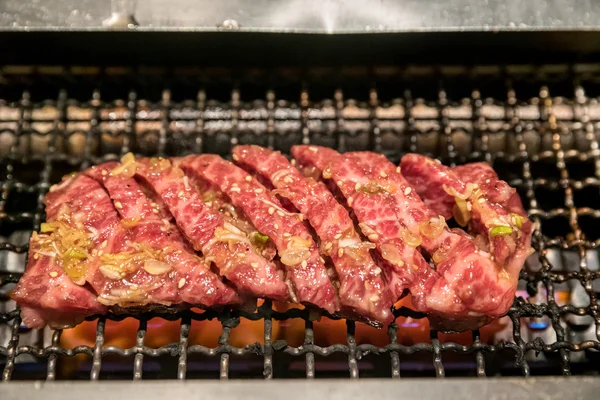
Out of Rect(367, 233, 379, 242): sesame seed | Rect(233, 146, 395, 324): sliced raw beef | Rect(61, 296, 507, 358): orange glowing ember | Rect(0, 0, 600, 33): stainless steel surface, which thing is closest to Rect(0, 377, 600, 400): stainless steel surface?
Rect(233, 146, 395, 324): sliced raw beef

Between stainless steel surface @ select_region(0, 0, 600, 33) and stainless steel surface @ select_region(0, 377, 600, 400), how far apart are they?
2211mm

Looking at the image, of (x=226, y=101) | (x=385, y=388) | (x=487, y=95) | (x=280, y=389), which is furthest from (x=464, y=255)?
(x=226, y=101)

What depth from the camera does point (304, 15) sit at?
3.46 m

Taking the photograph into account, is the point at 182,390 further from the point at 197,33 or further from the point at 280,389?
the point at 197,33

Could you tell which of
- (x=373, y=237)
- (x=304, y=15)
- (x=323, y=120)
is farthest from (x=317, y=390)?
(x=304, y=15)

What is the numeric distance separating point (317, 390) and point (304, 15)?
2.37 m

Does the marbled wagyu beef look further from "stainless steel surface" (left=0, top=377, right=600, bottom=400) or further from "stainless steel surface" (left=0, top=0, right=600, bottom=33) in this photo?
"stainless steel surface" (left=0, top=0, right=600, bottom=33)

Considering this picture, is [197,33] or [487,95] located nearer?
[197,33]

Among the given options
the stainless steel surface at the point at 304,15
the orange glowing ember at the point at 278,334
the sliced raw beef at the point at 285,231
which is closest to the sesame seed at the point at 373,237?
the sliced raw beef at the point at 285,231

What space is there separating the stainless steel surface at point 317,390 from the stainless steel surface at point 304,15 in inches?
87.1

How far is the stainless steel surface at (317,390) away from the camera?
7.61 feet

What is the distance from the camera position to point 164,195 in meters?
3.01

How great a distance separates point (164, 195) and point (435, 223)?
1.56 meters

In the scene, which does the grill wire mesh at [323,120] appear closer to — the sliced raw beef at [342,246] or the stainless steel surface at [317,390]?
the sliced raw beef at [342,246]
